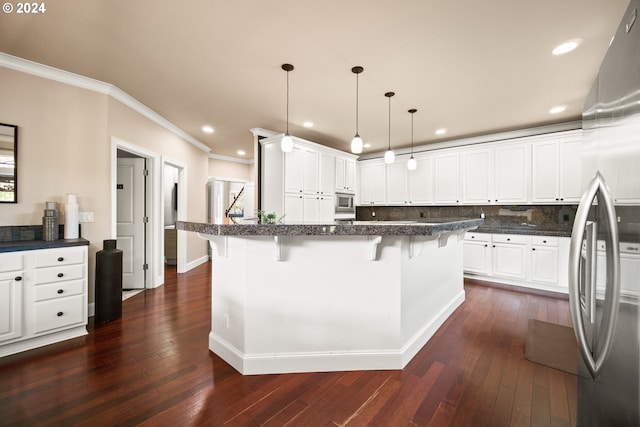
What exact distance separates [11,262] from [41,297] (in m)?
0.38

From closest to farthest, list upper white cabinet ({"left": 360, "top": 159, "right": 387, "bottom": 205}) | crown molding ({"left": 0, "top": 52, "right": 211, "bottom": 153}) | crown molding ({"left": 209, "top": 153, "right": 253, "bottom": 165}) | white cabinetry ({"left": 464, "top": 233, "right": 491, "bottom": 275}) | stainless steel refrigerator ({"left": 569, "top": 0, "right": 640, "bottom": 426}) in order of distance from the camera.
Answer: stainless steel refrigerator ({"left": 569, "top": 0, "right": 640, "bottom": 426}) < crown molding ({"left": 0, "top": 52, "right": 211, "bottom": 153}) < white cabinetry ({"left": 464, "top": 233, "right": 491, "bottom": 275}) < upper white cabinet ({"left": 360, "top": 159, "right": 387, "bottom": 205}) < crown molding ({"left": 209, "top": 153, "right": 253, "bottom": 165})

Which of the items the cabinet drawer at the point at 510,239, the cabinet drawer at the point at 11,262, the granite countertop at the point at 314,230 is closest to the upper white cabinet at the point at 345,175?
the cabinet drawer at the point at 510,239

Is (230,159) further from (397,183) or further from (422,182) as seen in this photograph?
(422,182)

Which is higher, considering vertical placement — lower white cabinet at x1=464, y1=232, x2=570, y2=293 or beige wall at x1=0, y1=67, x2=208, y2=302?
beige wall at x1=0, y1=67, x2=208, y2=302

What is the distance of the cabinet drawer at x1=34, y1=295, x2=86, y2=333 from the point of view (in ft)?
7.41

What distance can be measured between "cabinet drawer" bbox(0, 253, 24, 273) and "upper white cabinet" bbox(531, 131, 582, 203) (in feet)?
21.2

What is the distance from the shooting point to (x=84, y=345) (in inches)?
90.5

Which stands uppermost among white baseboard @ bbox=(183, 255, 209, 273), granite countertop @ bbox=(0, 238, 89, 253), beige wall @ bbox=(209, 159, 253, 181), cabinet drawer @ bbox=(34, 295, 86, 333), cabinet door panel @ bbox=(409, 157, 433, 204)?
beige wall @ bbox=(209, 159, 253, 181)

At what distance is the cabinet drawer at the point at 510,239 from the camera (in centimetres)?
416

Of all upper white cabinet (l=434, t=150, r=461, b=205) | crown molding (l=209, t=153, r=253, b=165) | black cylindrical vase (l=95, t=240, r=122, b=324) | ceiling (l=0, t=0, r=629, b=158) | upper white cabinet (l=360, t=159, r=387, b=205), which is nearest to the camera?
ceiling (l=0, t=0, r=629, b=158)

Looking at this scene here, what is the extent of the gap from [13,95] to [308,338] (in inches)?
141

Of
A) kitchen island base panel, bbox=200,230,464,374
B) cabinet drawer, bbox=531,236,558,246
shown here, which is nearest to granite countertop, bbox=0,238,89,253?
kitchen island base panel, bbox=200,230,464,374

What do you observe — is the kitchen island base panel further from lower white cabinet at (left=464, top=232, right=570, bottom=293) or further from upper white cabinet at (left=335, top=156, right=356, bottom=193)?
upper white cabinet at (left=335, top=156, right=356, bottom=193)

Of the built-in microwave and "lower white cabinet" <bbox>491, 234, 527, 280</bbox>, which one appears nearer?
"lower white cabinet" <bbox>491, 234, 527, 280</bbox>
